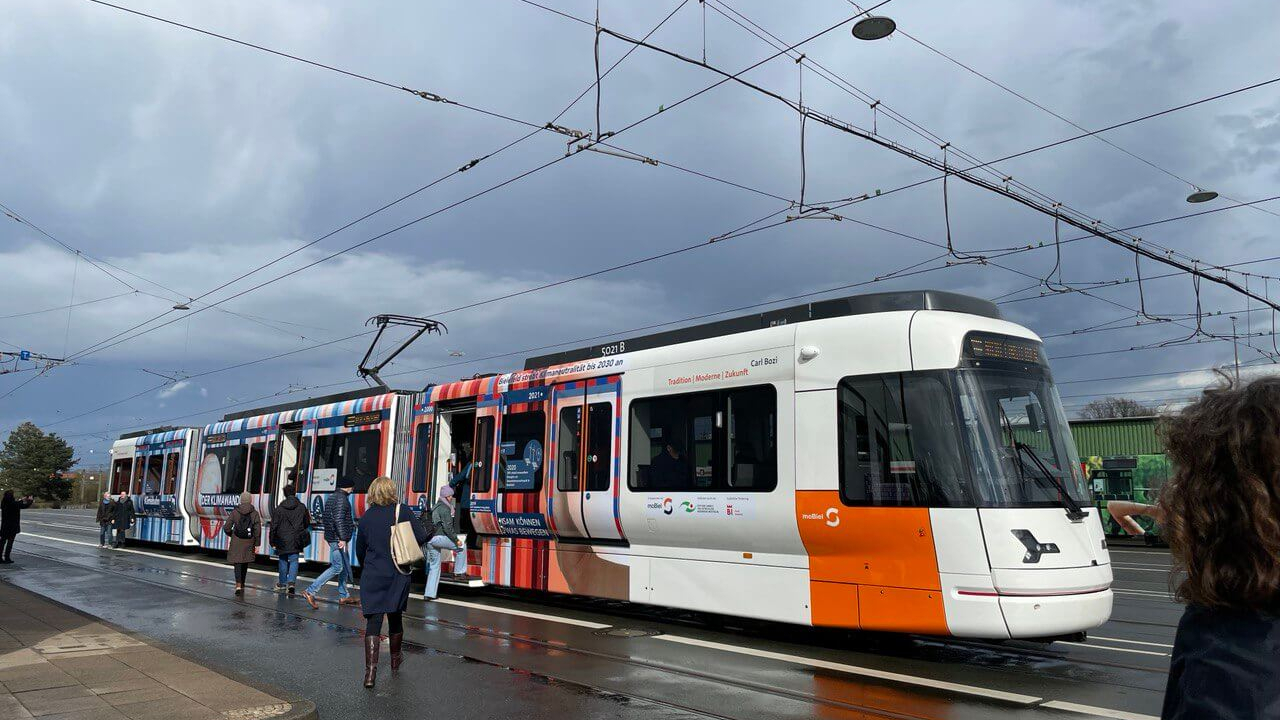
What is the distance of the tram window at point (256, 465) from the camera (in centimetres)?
2122

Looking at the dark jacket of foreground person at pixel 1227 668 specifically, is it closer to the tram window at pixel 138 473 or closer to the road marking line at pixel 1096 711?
the road marking line at pixel 1096 711

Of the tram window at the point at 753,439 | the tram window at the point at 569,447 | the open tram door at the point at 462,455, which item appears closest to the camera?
the tram window at the point at 753,439

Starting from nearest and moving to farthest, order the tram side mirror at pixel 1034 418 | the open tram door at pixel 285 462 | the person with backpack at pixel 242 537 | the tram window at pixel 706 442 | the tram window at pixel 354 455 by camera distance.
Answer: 1. the tram side mirror at pixel 1034 418
2. the tram window at pixel 706 442
3. the person with backpack at pixel 242 537
4. the tram window at pixel 354 455
5. the open tram door at pixel 285 462

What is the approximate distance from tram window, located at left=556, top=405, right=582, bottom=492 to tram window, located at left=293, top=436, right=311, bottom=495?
8.88 m

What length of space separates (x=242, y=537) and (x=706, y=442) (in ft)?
30.4

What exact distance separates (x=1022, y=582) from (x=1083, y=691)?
96 centimetres

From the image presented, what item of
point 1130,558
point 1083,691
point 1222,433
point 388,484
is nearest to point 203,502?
point 388,484

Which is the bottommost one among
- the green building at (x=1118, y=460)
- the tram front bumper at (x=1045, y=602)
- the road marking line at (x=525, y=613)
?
the road marking line at (x=525, y=613)

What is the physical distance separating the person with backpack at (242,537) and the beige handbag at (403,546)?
8.37 meters

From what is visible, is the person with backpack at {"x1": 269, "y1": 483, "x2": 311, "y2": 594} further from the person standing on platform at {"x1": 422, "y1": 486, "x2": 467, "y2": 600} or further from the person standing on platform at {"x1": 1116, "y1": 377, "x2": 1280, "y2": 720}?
the person standing on platform at {"x1": 1116, "y1": 377, "x2": 1280, "y2": 720}

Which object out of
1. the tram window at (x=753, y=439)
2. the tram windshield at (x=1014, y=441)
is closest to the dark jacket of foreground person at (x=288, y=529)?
the tram window at (x=753, y=439)

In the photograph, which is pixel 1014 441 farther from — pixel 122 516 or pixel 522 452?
pixel 122 516

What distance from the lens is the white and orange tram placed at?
8250 mm

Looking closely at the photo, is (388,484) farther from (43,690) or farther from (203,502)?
(203,502)
